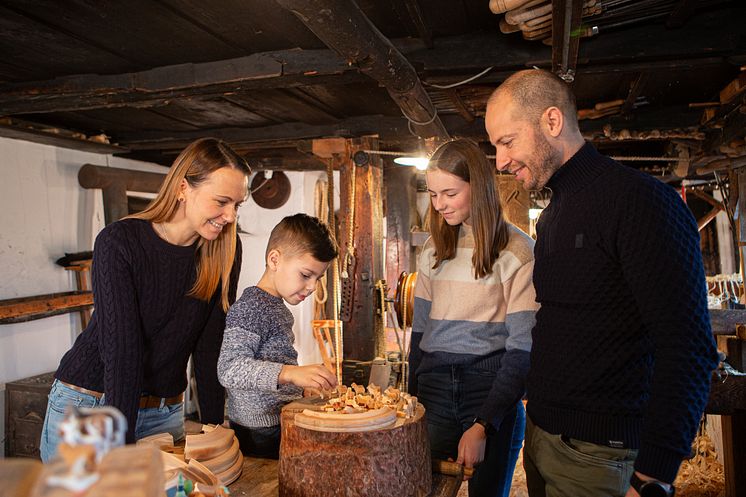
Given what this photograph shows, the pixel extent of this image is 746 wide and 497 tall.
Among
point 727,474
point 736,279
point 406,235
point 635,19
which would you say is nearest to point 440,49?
point 635,19

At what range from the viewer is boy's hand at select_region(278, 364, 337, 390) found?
1.82 metres

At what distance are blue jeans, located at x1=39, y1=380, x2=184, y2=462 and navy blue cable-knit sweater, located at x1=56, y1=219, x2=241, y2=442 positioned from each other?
0.14 feet

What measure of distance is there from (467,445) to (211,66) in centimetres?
291

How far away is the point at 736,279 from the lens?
8.59 m

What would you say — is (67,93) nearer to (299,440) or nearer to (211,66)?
(211,66)

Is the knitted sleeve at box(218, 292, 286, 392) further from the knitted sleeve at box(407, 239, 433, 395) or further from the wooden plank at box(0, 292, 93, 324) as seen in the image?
the wooden plank at box(0, 292, 93, 324)

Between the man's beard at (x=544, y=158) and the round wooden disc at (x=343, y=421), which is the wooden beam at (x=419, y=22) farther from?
the round wooden disc at (x=343, y=421)

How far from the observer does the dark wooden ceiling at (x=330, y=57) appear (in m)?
2.90

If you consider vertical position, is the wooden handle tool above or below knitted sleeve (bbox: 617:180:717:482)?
below

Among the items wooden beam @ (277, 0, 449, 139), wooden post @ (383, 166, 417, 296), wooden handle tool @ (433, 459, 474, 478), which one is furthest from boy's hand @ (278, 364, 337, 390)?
wooden post @ (383, 166, 417, 296)

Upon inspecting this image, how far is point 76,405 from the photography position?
1998 millimetres

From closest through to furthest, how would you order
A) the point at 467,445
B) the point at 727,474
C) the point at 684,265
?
the point at 684,265, the point at 467,445, the point at 727,474

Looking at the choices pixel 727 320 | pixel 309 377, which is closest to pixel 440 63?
pixel 309 377

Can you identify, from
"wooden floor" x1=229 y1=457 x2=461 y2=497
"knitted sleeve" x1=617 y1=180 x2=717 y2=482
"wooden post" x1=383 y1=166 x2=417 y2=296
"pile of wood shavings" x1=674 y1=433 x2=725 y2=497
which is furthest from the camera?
"wooden post" x1=383 y1=166 x2=417 y2=296
